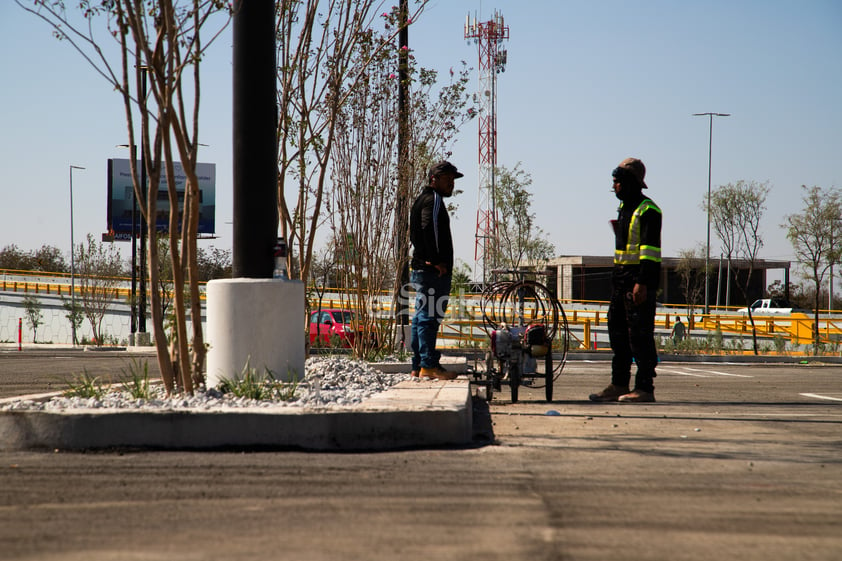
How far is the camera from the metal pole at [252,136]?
21.2 ft

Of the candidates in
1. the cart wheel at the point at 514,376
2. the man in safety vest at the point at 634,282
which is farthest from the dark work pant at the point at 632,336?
the cart wheel at the point at 514,376

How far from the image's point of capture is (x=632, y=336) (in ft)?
24.6

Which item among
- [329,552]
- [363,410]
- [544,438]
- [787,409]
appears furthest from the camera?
[787,409]

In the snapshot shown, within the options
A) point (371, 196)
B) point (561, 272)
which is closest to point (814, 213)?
point (371, 196)

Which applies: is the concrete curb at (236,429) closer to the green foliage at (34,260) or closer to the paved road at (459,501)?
the paved road at (459,501)

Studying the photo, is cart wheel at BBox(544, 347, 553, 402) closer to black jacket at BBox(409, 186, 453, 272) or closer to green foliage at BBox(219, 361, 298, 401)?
black jacket at BBox(409, 186, 453, 272)

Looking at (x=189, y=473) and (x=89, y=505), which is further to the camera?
(x=189, y=473)

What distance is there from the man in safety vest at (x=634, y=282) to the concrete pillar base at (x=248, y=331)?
310cm

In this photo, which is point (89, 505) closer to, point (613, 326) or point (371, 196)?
point (613, 326)

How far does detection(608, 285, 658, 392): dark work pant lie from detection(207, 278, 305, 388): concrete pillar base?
303 cm

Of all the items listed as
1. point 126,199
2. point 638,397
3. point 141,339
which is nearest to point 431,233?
point 638,397

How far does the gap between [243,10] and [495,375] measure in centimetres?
389

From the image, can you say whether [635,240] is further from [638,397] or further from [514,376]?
[514,376]

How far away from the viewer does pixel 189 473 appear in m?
4.29
